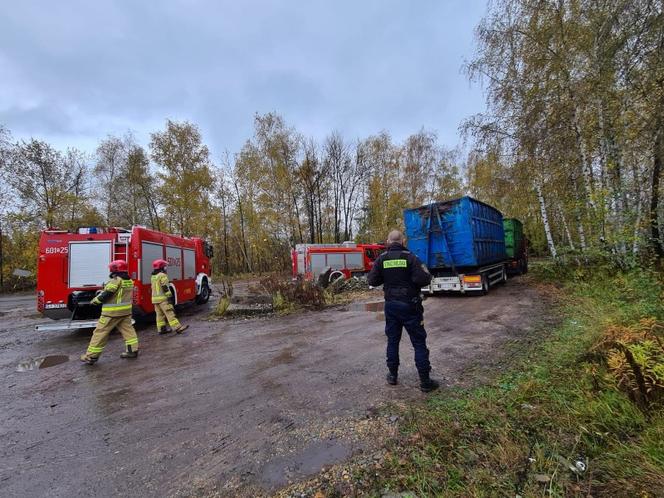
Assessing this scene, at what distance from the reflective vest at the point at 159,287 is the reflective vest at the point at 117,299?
5.63 feet

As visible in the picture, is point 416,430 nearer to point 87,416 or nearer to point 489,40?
point 87,416

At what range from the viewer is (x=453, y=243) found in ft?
36.4

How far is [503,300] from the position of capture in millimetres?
9938

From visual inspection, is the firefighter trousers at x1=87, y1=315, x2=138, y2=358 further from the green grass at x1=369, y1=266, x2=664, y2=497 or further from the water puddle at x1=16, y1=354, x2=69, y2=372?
the green grass at x1=369, y1=266, x2=664, y2=497

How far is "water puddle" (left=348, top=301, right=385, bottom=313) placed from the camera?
Answer: 10020 mm

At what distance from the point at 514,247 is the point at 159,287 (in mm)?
16387

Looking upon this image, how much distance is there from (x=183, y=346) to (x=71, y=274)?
3.78 meters

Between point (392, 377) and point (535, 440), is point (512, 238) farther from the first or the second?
point (535, 440)

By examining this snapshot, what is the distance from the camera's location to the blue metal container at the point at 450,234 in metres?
10.8

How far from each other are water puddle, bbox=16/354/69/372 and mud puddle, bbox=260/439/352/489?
5.81 m

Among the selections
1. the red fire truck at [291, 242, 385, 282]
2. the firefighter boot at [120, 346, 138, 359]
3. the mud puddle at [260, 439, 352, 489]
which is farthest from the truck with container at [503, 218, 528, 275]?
the firefighter boot at [120, 346, 138, 359]

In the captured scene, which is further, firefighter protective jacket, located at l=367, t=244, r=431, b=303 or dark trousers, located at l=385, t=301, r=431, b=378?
firefighter protective jacket, located at l=367, t=244, r=431, b=303

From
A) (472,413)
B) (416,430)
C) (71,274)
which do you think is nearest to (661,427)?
(472,413)

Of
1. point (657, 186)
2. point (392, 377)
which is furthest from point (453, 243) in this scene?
point (392, 377)
